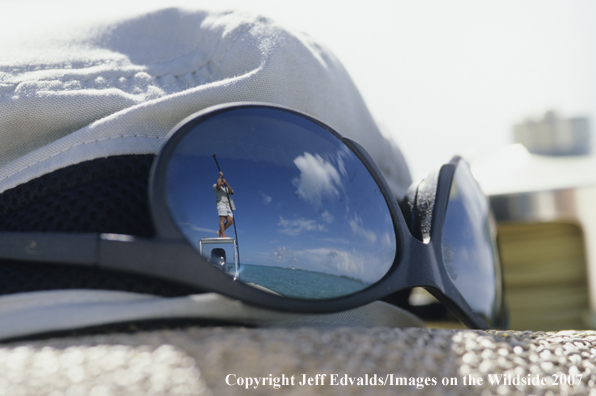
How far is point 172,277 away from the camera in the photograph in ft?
1.32

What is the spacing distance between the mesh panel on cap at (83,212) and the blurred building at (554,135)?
2191mm

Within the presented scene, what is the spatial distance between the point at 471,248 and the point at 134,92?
0.54 meters

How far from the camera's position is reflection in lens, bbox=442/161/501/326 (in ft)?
1.98

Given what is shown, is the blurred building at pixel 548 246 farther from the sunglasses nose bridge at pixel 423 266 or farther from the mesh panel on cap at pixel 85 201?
the mesh panel on cap at pixel 85 201

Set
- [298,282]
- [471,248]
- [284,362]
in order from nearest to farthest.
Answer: [284,362] < [298,282] < [471,248]

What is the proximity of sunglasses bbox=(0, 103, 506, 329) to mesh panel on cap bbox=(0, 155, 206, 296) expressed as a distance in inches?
0.9

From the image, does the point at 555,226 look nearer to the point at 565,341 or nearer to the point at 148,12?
the point at 565,341

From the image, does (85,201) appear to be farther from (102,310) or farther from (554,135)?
(554,135)

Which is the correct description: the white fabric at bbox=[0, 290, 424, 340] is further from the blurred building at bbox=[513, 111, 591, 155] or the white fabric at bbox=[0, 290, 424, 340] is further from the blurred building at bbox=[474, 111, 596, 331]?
the blurred building at bbox=[513, 111, 591, 155]

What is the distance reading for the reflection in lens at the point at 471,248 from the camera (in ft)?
1.98

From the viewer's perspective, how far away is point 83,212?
1.43 ft

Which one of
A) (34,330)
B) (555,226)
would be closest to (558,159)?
(555,226)

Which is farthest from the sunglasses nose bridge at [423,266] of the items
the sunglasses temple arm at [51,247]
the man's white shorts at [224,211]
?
the sunglasses temple arm at [51,247]

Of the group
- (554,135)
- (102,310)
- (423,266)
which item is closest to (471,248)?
(423,266)
